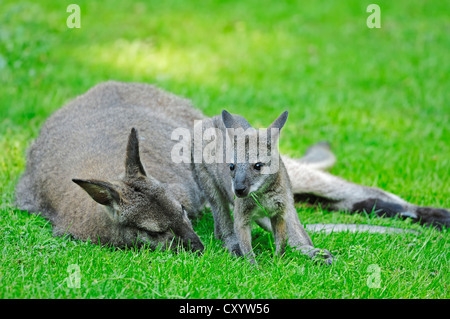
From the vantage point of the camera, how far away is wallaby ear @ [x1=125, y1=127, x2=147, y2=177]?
15.0 feet

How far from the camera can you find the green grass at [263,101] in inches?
165

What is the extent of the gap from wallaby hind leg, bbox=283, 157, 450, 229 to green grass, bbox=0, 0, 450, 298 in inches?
8.9

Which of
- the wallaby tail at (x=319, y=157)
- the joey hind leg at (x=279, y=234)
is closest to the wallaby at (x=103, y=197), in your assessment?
the joey hind leg at (x=279, y=234)

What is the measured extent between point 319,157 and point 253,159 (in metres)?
2.98

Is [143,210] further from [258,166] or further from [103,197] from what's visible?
[258,166]

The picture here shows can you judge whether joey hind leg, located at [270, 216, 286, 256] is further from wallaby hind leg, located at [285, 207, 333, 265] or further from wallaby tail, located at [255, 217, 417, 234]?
wallaby tail, located at [255, 217, 417, 234]

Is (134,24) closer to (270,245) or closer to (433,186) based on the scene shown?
(433,186)

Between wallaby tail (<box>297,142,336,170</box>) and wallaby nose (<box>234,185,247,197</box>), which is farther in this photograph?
wallaby tail (<box>297,142,336,170</box>)

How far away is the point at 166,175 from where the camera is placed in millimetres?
5531

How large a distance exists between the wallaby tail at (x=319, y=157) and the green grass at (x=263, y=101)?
306 millimetres

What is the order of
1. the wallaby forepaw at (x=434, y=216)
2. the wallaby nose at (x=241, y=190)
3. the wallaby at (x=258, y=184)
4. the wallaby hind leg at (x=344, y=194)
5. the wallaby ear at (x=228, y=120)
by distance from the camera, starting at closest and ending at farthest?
the wallaby nose at (x=241, y=190) < the wallaby at (x=258, y=184) < the wallaby ear at (x=228, y=120) < the wallaby forepaw at (x=434, y=216) < the wallaby hind leg at (x=344, y=194)

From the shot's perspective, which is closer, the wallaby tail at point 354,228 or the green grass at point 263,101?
the green grass at point 263,101

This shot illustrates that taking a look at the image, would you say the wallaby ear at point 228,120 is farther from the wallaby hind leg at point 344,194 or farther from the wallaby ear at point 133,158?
the wallaby hind leg at point 344,194

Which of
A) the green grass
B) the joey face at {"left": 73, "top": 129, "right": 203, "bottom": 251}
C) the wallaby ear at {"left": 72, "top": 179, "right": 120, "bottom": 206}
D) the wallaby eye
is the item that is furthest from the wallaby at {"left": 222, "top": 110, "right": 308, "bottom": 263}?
the wallaby ear at {"left": 72, "top": 179, "right": 120, "bottom": 206}
